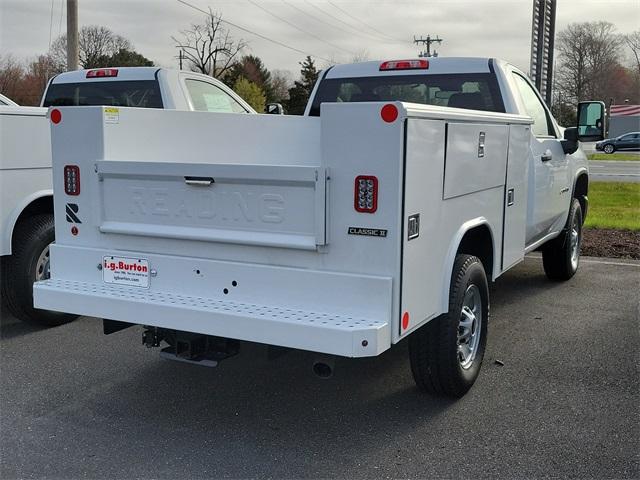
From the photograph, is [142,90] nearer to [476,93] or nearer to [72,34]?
[476,93]

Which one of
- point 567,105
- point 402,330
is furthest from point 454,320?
point 567,105

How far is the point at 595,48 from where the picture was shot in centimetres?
7594

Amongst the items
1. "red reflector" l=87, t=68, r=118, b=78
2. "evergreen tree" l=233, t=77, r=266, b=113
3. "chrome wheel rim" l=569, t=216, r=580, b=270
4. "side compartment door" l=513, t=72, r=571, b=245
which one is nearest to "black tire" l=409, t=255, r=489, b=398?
"side compartment door" l=513, t=72, r=571, b=245

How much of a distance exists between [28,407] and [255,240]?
1837 millimetres

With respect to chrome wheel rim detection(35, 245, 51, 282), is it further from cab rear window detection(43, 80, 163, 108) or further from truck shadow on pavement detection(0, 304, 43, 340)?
cab rear window detection(43, 80, 163, 108)

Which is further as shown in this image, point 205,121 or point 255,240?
point 205,121

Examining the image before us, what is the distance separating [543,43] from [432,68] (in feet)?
52.0

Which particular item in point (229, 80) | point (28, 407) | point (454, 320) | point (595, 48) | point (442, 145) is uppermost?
point (595, 48)

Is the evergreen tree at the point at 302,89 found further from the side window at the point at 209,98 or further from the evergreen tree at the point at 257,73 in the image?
the side window at the point at 209,98

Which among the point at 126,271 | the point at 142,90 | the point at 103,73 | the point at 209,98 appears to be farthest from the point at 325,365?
the point at 103,73

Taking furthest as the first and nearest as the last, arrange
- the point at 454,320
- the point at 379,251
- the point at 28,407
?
the point at 28,407 < the point at 454,320 < the point at 379,251

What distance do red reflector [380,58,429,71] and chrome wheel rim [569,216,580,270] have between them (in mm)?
2521

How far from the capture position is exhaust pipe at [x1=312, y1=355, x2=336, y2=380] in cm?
352

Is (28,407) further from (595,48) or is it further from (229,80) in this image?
(595,48)
